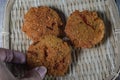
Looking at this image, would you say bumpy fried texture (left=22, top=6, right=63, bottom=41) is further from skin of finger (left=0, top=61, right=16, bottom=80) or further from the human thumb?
A: skin of finger (left=0, top=61, right=16, bottom=80)

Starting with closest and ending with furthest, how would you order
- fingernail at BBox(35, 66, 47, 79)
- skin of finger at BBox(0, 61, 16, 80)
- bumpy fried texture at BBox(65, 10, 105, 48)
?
skin of finger at BBox(0, 61, 16, 80)
fingernail at BBox(35, 66, 47, 79)
bumpy fried texture at BBox(65, 10, 105, 48)

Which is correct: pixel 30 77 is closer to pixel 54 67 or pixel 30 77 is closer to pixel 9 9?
pixel 54 67

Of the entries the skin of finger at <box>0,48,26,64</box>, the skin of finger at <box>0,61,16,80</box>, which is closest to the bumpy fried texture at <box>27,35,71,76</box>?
the skin of finger at <box>0,48,26,64</box>

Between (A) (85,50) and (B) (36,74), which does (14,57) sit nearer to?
(B) (36,74)

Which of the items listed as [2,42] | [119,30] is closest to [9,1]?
[2,42]

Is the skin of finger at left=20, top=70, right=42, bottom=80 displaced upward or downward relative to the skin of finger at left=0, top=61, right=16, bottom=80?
downward

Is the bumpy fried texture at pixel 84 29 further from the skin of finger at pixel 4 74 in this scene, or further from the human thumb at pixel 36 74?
the skin of finger at pixel 4 74
